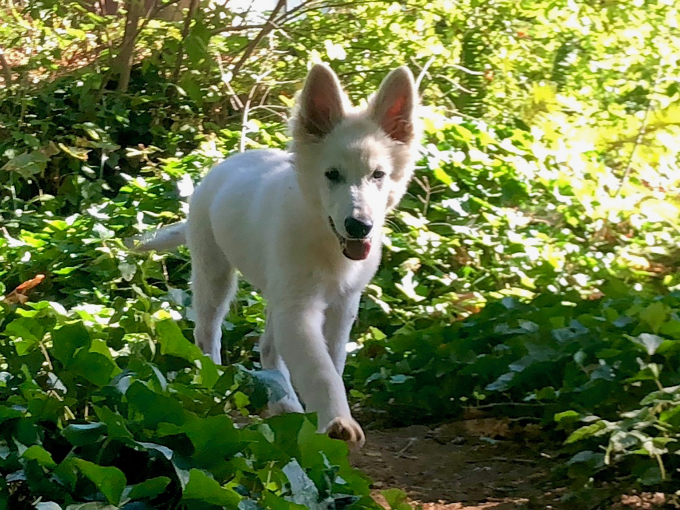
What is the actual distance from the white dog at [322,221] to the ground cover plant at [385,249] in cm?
36

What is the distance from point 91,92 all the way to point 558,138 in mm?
4196

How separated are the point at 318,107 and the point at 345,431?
1.41 m

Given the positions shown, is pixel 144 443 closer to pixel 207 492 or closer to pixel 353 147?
pixel 207 492

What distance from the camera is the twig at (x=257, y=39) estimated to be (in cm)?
696

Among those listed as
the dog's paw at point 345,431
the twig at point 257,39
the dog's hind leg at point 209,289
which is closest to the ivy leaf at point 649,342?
the dog's paw at point 345,431

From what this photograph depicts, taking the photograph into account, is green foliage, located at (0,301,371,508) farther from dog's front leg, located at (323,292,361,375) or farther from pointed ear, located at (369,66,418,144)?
pointed ear, located at (369,66,418,144)

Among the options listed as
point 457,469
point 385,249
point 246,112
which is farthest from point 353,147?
point 246,112

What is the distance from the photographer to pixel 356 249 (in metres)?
3.29

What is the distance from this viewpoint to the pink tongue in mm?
3270

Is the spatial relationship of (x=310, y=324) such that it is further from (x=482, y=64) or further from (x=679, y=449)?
(x=482, y=64)

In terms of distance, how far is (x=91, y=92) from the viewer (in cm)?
756

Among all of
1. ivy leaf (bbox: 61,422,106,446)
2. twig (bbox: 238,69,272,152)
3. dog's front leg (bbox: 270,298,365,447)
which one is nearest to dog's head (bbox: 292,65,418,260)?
dog's front leg (bbox: 270,298,365,447)

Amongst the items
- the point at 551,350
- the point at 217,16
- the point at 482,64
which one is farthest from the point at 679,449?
the point at 217,16

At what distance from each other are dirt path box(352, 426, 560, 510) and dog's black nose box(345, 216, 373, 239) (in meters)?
0.82
